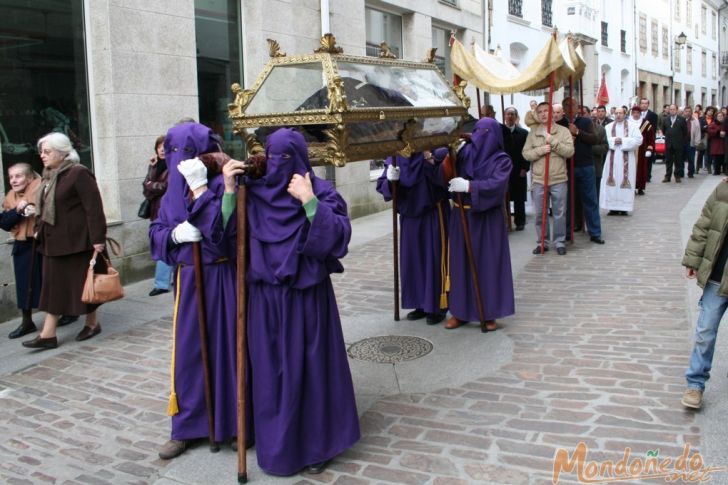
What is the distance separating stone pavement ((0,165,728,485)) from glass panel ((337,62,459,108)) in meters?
1.96

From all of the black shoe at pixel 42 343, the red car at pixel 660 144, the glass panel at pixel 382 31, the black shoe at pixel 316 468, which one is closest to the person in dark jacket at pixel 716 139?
the red car at pixel 660 144

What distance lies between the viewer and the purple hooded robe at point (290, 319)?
3770mm

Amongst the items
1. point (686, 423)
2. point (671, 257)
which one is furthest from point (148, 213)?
point (671, 257)

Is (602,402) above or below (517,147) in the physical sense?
below

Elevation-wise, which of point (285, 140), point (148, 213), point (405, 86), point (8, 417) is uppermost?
point (405, 86)

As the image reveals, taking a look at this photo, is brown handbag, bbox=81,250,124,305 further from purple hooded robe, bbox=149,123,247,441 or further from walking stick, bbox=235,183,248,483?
walking stick, bbox=235,183,248,483

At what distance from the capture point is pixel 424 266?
664 centimetres

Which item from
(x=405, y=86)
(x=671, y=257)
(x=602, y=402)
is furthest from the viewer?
(x=671, y=257)

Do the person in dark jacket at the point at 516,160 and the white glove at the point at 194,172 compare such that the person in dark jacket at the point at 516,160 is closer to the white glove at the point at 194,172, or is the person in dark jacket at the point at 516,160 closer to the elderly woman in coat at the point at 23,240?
the elderly woman in coat at the point at 23,240

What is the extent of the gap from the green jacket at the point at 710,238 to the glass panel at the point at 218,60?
23.2ft

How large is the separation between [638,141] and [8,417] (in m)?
10.7

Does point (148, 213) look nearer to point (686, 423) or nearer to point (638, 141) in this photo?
point (686, 423)

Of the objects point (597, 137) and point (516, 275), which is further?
point (597, 137)

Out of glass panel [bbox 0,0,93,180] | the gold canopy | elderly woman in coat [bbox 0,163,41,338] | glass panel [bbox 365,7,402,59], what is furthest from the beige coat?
elderly woman in coat [bbox 0,163,41,338]
